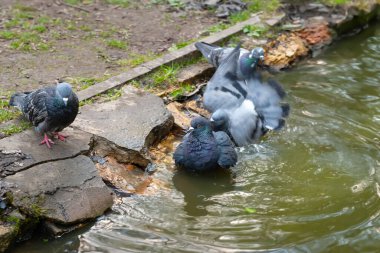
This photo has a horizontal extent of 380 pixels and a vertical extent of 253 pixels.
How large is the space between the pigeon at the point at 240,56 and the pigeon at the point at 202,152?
1.22m

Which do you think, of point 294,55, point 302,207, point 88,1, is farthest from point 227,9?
point 302,207

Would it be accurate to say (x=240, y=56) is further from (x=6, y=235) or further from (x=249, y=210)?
(x=6, y=235)

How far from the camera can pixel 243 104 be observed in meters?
6.18

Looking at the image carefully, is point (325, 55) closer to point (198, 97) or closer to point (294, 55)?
point (294, 55)

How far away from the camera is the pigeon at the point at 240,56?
22.0 feet

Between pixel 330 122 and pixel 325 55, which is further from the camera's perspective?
pixel 325 55

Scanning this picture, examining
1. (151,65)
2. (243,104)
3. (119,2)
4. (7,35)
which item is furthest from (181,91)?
(119,2)

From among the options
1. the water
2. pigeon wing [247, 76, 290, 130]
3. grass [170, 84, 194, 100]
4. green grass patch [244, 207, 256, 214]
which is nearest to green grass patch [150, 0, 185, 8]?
grass [170, 84, 194, 100]

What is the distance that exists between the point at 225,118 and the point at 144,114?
2.67 ft


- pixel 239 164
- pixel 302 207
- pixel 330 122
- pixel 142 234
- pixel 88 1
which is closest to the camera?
pixel 142 234

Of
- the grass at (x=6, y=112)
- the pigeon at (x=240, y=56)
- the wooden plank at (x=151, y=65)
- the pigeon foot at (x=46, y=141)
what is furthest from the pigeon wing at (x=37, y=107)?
the pigeon at (x=240, y=56)

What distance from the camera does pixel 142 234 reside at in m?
4.57

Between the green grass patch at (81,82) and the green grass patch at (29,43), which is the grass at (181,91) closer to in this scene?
the green grass patch at (81,82)

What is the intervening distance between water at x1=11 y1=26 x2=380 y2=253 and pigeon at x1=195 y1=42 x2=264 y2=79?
0.68 metres
